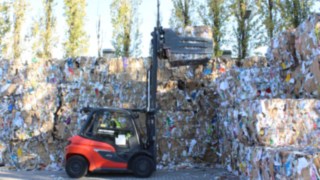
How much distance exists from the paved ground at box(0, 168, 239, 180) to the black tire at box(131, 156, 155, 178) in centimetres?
22

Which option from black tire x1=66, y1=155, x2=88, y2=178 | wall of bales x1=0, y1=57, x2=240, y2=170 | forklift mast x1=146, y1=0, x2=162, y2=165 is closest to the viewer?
black tire x1=66, y1=155, x2=88, y2=178

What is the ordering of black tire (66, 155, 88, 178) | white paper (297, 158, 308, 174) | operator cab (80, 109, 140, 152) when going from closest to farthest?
1. white paper (297, 158, 308, 174)
2. black tire (66, 155, 88, 178)
3. operator cab (80, 109, 140, 152)

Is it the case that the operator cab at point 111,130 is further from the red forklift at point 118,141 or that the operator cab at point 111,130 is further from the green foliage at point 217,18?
the green foliage at point 217,18

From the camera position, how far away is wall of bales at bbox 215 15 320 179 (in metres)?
4.61

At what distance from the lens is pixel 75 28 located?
19188 mm

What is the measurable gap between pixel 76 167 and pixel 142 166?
1375mm

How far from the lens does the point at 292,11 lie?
50.4ft

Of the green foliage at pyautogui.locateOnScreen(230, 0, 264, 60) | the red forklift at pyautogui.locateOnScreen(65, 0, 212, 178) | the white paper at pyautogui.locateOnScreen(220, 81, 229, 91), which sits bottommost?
the red forklift at pyautogui.locateOnScreen(65, 0, 212, 178)

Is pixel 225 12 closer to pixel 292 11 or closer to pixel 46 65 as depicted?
pixel 292 11

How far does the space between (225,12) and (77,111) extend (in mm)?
10613

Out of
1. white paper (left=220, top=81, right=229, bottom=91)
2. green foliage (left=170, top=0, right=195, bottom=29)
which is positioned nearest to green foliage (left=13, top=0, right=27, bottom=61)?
green foliage (left=170, top=0, right=195, bottom=29)

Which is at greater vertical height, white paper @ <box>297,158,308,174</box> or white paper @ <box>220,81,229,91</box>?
white paper @ <box>220,81,229,91</box>

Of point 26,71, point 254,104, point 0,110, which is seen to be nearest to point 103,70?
point 26,71

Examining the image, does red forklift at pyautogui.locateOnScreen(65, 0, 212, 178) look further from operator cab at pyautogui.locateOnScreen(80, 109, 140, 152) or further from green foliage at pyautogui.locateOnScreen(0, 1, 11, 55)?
green foliage at pyautogui.locateOnScreen(0, 1, 11, 55)
